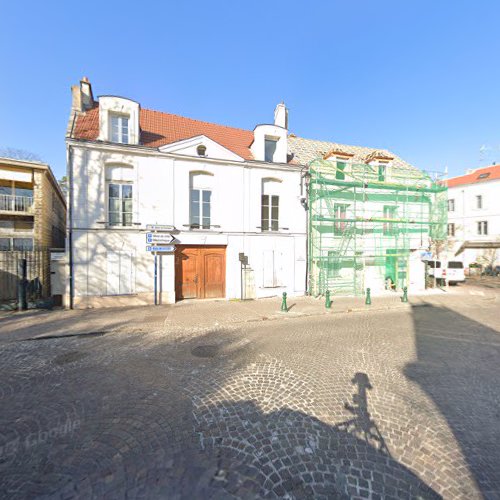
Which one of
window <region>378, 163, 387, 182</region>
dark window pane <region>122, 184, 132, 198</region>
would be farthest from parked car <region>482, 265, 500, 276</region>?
dark window pane <region>122, 184, 132, 198</region>

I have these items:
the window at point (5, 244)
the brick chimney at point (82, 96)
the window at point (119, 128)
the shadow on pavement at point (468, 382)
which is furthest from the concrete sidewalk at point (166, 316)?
the brick chimney at point (82, 96)

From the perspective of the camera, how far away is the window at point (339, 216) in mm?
14031

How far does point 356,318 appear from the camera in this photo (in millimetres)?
9227

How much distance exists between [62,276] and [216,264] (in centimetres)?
642

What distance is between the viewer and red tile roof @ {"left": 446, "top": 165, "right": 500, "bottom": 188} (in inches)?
1088

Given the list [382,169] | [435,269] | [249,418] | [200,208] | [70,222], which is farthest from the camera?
[435,269]

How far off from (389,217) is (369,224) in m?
1.91

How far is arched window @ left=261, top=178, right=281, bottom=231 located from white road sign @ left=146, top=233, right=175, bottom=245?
4.71 metres

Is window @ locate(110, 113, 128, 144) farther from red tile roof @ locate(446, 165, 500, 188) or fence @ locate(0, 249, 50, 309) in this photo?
red tile roof @ locate(446, 165, 500, 188)

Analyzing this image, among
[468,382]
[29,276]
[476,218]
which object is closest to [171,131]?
[29,276]

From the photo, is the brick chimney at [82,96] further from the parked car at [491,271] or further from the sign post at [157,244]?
the parked car at [491,271]

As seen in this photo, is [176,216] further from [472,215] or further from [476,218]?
[472,215]

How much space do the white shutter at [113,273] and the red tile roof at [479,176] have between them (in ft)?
110

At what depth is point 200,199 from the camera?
39.3 feet
